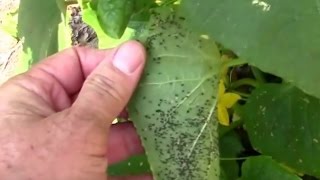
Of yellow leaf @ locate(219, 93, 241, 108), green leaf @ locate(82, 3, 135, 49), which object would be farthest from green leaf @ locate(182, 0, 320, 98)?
yellow leaf @ locate(219, 93, 241, 108)

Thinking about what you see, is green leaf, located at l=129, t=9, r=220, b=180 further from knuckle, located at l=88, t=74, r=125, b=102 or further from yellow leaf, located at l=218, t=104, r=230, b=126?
yellow leaf, located at l=218, t=104, r=230, b=126

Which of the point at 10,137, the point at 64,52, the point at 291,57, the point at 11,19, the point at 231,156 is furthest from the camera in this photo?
the point at 11,19

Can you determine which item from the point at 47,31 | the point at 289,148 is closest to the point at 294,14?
the point at 289,148

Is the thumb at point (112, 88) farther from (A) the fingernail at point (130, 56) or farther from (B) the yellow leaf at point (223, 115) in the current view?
(B) the yellow leaf at point (223, 115)

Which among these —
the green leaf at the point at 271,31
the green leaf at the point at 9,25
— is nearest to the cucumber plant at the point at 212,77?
the green leaf at the point at 271,31

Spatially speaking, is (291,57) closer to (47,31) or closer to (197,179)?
(197,179)

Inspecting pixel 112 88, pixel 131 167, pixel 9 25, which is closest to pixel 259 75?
pixel 131 167
